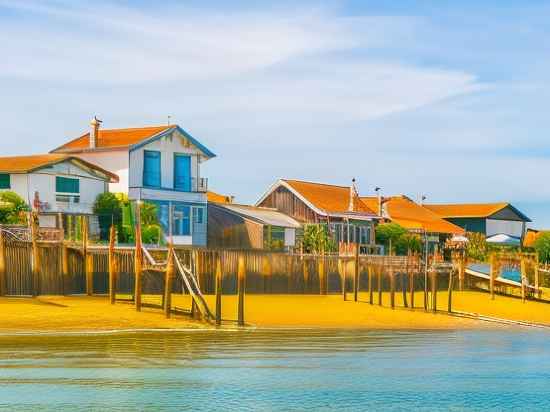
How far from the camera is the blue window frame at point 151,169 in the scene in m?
63.6

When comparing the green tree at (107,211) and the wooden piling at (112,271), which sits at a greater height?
the green tree at (107,211)

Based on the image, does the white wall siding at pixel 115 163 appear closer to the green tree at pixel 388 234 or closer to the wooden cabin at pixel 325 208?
Result: the wooden cabin at pixel 325 208

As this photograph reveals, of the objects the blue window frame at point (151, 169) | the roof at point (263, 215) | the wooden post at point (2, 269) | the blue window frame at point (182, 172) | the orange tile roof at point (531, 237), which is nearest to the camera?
the wooden post at point (2, 269)

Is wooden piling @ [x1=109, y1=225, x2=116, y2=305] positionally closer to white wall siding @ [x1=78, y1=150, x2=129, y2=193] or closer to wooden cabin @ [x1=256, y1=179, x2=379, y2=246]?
white wall siding @ [x1=78, y1=150, x2=129, y2=193]

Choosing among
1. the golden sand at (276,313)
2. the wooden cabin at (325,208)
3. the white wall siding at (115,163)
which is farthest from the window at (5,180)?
the wooden cabin at (325,208)

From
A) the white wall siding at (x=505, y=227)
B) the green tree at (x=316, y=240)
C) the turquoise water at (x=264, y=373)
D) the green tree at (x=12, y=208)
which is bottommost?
the turquoise water at (x=264, y=373)

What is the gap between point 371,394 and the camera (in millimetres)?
30594

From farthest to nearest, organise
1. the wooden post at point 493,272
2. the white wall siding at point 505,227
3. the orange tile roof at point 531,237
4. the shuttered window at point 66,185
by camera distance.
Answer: the orange tile roof at point 531,237, the white wall siding at point 505,227, the wooden post at point 493,272, the shuttered window at point 66,185

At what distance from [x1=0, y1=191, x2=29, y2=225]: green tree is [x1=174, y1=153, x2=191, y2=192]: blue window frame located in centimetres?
1170

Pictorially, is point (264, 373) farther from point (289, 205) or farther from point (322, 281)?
point (289, 205)

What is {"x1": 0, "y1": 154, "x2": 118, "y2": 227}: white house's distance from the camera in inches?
2253

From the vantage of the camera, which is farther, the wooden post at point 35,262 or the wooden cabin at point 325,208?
the wooden cabin at point 325,208

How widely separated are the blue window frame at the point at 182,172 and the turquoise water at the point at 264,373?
76.2 ft

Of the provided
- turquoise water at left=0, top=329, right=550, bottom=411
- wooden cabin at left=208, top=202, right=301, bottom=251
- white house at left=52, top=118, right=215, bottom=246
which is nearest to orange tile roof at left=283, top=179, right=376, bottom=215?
wooden cabin at left=208, top=202, right=301, bottom=251
